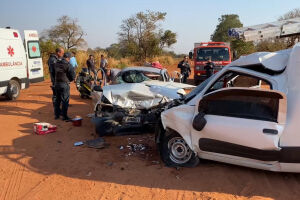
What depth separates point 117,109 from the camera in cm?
634

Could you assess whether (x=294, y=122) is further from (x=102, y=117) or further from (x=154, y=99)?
(x=102, y=117)

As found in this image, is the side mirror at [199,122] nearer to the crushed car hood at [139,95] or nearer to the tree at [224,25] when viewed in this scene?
the crushed car hood at [139,95]

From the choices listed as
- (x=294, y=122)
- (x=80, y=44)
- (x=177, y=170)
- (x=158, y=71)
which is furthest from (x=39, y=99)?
(x=80, y=44)

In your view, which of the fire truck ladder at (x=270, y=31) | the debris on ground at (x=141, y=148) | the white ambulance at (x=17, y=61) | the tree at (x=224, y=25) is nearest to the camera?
the debris on ground at (x=141, y=148)

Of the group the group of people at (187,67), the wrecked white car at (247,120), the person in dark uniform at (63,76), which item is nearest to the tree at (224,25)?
the group of people at (187,67)

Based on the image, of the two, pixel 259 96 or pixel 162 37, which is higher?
pixel 162 37

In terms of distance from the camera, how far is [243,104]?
12.7 ft

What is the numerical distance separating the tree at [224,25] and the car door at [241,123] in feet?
145

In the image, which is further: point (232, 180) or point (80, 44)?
point (80, 44)

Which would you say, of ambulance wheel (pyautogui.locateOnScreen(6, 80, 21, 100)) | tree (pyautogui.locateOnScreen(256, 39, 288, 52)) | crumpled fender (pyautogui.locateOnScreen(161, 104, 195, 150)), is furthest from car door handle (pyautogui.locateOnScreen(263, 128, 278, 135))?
tree (pyautogui.locateOnScreen(256, 39, 288, 52))

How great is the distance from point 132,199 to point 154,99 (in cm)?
305

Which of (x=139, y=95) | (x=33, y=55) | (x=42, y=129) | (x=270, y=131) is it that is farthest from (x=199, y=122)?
(x=33, y=55)

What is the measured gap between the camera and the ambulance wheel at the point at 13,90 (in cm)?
1017

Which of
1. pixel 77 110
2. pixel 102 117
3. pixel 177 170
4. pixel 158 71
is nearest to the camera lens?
pixel 177 170
